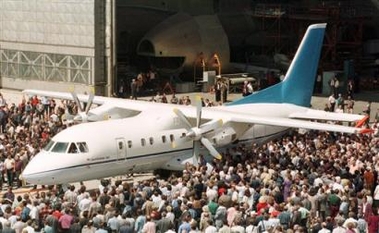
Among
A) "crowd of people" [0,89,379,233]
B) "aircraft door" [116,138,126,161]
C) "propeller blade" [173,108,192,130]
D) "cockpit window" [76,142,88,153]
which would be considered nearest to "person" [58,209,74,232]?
"crowd of people" [0,89,379,233]

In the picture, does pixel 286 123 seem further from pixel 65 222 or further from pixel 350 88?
pixel 350 88

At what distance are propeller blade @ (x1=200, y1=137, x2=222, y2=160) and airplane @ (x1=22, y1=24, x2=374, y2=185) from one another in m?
0.01

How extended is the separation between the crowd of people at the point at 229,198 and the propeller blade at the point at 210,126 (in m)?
1.04

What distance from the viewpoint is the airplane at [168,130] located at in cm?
2680

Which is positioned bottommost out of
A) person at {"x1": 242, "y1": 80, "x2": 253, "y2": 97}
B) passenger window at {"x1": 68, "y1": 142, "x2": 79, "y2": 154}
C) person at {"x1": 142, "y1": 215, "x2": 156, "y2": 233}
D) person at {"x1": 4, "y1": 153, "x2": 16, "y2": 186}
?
person at {"x1": 4, "y1": 153, "x2": 16, "y2": 186}

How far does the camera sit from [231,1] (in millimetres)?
59562

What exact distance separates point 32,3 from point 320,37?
20174 mm

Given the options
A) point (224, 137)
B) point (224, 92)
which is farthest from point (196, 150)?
point (224, 92)

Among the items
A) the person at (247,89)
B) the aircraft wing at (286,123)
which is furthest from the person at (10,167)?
the person at (247,89)

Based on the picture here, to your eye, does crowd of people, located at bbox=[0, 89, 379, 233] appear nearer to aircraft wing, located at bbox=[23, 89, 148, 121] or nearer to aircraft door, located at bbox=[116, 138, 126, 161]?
aircraft door, located at bbox=[116, 138, 126, 161]

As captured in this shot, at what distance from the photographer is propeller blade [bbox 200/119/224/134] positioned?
29.3 metres

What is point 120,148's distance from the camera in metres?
27.8


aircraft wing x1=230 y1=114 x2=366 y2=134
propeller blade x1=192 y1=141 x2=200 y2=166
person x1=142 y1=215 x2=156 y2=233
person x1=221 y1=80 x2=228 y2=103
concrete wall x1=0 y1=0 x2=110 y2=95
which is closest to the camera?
person x1=142 y1=215 x2=156 y2=233

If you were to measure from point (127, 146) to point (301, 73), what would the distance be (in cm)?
978
